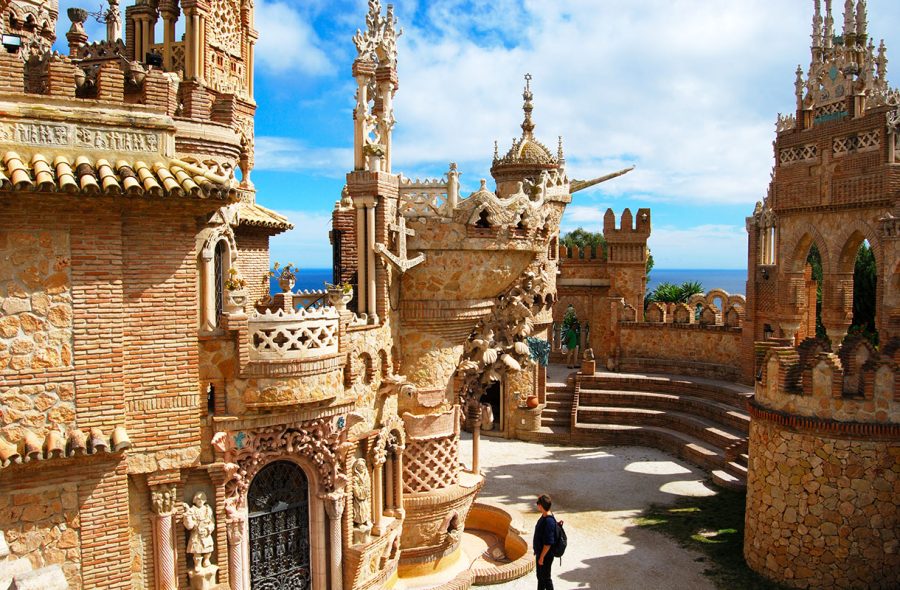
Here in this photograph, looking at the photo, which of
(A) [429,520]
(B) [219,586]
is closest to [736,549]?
(A) [429,520]

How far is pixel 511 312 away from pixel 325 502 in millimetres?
10049

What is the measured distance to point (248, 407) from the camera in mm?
9656

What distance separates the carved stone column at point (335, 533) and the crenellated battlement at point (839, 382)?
8085 mm

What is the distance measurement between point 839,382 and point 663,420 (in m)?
11.9

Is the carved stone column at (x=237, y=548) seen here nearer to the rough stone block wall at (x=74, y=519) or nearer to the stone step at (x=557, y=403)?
the rough stone block wall at (x=74, y=519)

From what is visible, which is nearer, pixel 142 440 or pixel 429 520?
pixel 142 440

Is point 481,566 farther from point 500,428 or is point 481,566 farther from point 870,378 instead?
point 500,428

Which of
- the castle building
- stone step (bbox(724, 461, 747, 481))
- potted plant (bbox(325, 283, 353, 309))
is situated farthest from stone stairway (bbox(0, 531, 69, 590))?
stone step (bbox(724, 461, 747, 481))

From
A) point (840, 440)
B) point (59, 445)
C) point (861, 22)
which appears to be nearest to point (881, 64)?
point (861, 22)

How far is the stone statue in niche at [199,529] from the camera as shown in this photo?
31.1 feet

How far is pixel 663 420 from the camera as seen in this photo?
24188mm

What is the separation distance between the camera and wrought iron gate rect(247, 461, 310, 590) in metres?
10.4

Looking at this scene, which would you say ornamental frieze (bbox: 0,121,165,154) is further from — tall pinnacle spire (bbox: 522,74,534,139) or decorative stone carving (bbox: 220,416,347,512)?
tall pinnacle spire (bbox: 522,74,534,139)

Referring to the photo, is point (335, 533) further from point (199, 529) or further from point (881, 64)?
point (881, 64)
